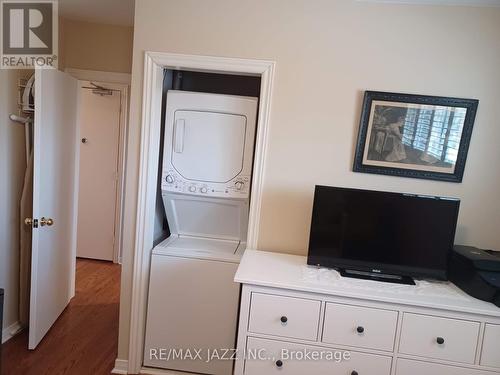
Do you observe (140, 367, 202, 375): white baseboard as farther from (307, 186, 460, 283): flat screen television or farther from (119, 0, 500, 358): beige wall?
(119, 0, 500, 358): beige wall

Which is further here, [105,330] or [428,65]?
[105,330]

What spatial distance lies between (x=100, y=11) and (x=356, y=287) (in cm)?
258

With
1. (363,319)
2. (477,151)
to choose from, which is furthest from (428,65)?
(363,319)

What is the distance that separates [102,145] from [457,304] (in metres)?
3.66

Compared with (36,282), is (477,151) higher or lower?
higher

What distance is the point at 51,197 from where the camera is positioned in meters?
2.40

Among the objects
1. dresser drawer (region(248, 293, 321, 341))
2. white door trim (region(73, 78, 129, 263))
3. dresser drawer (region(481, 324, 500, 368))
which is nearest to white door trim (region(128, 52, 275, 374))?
dresser drawer (region(248, 293, 321, 341))

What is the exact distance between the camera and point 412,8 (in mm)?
1898

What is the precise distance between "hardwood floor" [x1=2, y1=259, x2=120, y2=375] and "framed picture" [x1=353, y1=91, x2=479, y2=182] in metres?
2.15

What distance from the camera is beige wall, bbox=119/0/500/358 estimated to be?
6.27ft

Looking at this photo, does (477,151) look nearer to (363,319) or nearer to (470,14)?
(470,14)

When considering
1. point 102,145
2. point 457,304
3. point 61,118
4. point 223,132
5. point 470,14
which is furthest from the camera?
point 102,145

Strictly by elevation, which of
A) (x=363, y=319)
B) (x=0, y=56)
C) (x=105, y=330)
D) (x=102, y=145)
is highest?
(x=0, y=56)

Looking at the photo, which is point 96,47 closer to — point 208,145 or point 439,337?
point 208,145
